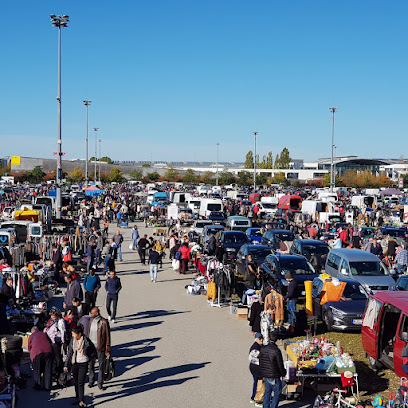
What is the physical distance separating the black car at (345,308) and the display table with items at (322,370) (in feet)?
10.0

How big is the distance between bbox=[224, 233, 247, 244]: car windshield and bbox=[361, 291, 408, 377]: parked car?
13478 millimetres

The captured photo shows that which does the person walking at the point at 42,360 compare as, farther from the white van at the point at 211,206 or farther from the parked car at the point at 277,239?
the white van at the point at 211,206

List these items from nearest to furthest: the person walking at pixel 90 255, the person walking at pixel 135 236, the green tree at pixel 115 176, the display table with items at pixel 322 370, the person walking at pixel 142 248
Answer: the display table with items at pixel 322 370
the person walking at pixel 90 255
the person walking at pixel 142 248
the person walking at pixel 135 236
the green tree at pixel 115 176

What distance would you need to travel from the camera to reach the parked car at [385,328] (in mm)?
9664

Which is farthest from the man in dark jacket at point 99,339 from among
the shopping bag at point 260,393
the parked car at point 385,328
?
the parked car at point 385,328

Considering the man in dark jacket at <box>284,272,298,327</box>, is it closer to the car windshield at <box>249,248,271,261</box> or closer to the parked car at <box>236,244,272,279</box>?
the parked car at <box>236,244,272,279</box>

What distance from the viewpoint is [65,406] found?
30.3 ft

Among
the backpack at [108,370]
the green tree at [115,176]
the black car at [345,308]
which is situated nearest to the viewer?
the backpack at [108,370]

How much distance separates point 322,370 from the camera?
9789 millimetres

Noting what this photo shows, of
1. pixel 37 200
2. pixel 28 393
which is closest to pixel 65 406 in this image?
pixel 28 393

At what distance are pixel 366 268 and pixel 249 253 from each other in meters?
4.78

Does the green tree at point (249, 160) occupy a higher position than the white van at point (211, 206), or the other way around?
the green tree at point (249, 160)

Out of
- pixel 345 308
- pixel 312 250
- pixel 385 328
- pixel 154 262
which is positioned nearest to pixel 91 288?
pixel 154 262

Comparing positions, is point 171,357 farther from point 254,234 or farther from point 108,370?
point 254,234
